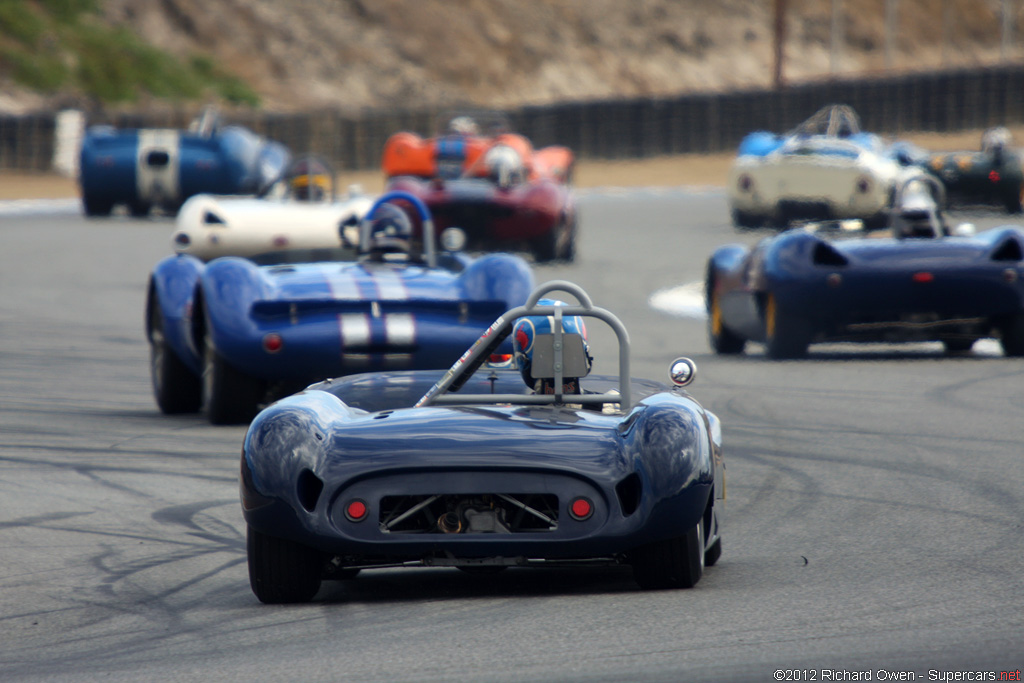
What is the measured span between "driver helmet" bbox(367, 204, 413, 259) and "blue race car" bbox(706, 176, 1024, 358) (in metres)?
2.53

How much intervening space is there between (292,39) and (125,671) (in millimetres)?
57904

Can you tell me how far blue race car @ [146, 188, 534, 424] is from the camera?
324 inches

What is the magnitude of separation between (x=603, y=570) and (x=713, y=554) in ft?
1.12

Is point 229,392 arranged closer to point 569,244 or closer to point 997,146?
point 569,244

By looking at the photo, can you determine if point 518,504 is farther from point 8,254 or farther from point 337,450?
point 8,254

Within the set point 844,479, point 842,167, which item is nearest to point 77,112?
point 842,167

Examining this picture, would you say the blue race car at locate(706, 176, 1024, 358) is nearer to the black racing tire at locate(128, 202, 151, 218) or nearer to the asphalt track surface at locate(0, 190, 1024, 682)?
the asphalt track surface at locate(0, 190, 1024, 682)

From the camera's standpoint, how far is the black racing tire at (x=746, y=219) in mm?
23188

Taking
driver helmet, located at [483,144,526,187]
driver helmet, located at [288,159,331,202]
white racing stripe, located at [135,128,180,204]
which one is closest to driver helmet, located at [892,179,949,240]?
driver helmet, located at [288,159,331,202]

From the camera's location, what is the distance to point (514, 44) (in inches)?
2584

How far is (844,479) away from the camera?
679 cm

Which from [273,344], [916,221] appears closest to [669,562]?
[273,344]

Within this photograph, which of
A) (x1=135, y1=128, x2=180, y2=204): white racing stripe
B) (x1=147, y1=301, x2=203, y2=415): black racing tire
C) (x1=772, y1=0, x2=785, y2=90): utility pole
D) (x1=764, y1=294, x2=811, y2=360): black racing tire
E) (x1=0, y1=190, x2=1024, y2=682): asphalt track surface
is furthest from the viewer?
(x1=772, y1=0, x2=785, y2=90): utility pole

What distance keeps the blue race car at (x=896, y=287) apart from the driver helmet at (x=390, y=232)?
8.31 feet
